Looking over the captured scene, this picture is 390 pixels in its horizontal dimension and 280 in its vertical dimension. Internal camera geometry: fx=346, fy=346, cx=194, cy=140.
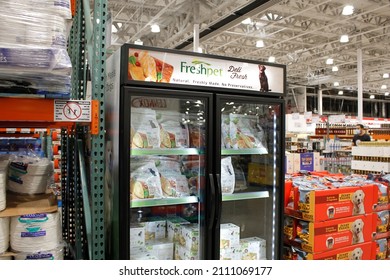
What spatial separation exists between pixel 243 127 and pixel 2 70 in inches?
77.1

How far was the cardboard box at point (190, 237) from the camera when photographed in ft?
8.30

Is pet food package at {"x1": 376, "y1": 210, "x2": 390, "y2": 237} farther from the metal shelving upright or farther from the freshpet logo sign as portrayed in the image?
the metal shelving upright

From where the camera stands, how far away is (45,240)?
1.76 meters

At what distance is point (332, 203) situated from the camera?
3.14 m

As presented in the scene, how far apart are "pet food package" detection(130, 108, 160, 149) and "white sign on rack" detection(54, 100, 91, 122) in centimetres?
59

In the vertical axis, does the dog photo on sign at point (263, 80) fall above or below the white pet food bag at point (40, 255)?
above

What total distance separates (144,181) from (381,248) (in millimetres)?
2859

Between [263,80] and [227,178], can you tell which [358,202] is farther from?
[263,80]

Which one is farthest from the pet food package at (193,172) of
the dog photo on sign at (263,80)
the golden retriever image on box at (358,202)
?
the golden retriever image on box at (358,202)

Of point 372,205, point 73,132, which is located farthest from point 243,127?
point 372,205

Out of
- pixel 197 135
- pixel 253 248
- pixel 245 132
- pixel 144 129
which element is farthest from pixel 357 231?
pixel 144 129

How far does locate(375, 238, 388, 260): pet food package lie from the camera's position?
3.69 m

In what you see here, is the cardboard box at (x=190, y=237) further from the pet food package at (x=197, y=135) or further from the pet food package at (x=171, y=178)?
the pet food package at (x=197, y=135)

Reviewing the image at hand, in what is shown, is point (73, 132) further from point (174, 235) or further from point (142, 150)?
point (174, 235)
